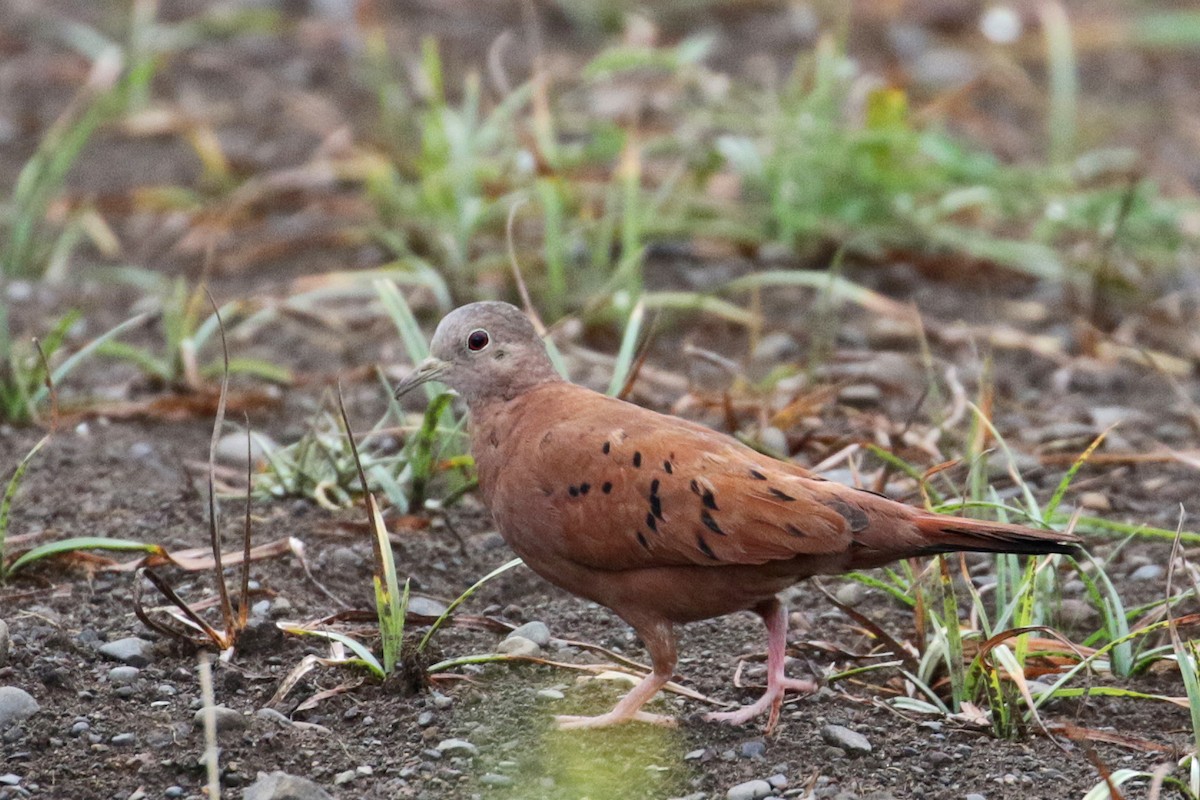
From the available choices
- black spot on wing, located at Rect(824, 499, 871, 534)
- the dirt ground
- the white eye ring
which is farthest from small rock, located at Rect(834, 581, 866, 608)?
the white eye ring

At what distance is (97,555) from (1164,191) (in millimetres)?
5738

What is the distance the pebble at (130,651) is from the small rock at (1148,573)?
2.56 meters

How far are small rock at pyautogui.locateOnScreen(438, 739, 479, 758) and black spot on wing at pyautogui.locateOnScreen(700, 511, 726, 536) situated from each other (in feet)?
2.24

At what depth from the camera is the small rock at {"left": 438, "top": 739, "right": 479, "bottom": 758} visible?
3.43 meters

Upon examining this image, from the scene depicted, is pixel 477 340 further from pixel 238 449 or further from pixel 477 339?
pixel 238 449

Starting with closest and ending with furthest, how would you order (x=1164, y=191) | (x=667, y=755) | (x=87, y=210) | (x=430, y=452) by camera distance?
(x=667, y=755) < (x=430, y=452) < (x=87, y=210) < (x=1164, y=191)

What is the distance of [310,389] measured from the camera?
5781 mm

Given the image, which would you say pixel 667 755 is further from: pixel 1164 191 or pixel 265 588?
pixel 1164 191

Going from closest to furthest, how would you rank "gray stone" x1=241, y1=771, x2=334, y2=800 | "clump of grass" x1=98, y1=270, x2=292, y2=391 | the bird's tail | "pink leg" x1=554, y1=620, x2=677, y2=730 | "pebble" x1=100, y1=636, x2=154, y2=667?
"gray stone" x1=241, y1=771, x2=334, y2=800 → the bird's tail → "pink leg" x1=554, y1=620, x2=677, y2=730 → "pebble" x1=100, y1=636, x2=154, y2=667 → "clump of grass" x1=98, y1=270, x2=292, y2=391

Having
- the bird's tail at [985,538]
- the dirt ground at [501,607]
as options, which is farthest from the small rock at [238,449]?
the bird's tail at [985,538]

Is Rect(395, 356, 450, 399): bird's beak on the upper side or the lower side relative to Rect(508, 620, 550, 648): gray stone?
upper

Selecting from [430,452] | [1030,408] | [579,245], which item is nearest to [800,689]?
[430,452]

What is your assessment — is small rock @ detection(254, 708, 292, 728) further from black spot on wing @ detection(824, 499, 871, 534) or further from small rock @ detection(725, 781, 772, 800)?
black spot on wing @ detection(824, 499, 871, 534)

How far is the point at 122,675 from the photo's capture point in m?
3.61
